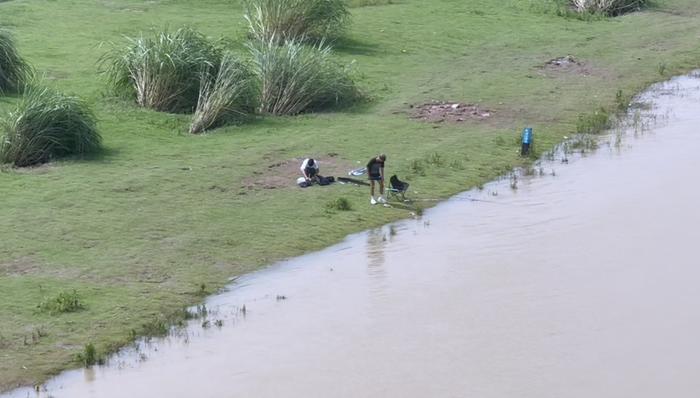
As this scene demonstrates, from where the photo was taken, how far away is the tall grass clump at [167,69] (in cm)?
2470

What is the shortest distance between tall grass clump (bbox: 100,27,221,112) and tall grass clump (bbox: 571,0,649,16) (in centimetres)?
1478

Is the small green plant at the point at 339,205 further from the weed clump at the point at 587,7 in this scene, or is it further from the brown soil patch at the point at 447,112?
the weed clump at the point at 587,7

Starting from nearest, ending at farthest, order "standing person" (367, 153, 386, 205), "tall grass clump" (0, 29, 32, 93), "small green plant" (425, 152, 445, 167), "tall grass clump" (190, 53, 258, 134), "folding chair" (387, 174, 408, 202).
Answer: "standing person" (367, 153, 386, 205)
"folding chair" (387, 174, 408, 202)
"small green plant" (425, 152, 445, 167)
"tall grass clump" (190, 53, 258, 134)
"tall grass clump" (0, 29, 32, 93)

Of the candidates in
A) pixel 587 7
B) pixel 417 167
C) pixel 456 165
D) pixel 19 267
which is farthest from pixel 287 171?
pixel 587 7

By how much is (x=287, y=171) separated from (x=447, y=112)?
5.31 meters

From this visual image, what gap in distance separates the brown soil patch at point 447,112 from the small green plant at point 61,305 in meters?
11.4

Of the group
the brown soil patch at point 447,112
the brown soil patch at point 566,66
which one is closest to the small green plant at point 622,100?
the brown soil patch at point 566,66

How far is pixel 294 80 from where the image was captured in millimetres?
25109

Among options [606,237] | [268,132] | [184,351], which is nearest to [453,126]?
[268,132]

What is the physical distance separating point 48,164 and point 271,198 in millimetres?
4001

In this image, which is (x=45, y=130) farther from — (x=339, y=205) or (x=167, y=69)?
(x=339, y=205)

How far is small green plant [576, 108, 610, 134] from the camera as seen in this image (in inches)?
982

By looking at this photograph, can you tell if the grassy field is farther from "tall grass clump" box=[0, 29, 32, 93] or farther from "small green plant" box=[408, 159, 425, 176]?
"tall grass clump" box=[0, 29, 32, 93]

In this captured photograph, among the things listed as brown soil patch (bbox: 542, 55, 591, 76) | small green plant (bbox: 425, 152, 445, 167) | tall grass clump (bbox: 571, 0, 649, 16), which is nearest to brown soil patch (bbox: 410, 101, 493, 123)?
small green plant (bbox: 425, 152, 445, 167)
